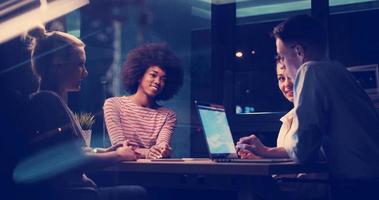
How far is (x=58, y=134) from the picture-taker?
180 cm

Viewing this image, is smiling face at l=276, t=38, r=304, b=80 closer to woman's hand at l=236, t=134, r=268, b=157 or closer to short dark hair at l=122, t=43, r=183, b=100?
woman's hand at l=236, t=134, r=268, b=157

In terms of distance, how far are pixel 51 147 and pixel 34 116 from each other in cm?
12

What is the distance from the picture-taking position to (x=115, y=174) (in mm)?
2203

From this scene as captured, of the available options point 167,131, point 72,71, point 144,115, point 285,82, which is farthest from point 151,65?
point 72,71

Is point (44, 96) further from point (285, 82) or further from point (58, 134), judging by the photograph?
point (285, 82)

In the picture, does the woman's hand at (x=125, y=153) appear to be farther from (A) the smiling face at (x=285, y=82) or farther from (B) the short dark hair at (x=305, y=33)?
(A) the smiling face at (x=285, y=82)

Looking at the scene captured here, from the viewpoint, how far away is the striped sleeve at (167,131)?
10.8 feet

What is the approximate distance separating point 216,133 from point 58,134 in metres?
0.75

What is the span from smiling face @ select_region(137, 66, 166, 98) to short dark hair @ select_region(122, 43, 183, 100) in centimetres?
21

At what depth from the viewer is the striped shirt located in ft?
10.8

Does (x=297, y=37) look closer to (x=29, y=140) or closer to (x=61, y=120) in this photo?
(x=61, y=120)

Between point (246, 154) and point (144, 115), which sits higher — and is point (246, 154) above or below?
below

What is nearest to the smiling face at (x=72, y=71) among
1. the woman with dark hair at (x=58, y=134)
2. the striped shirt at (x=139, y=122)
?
the woman with dark hair at (x=58, y=134)

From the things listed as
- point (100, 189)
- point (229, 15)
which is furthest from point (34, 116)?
point (229, 15)
